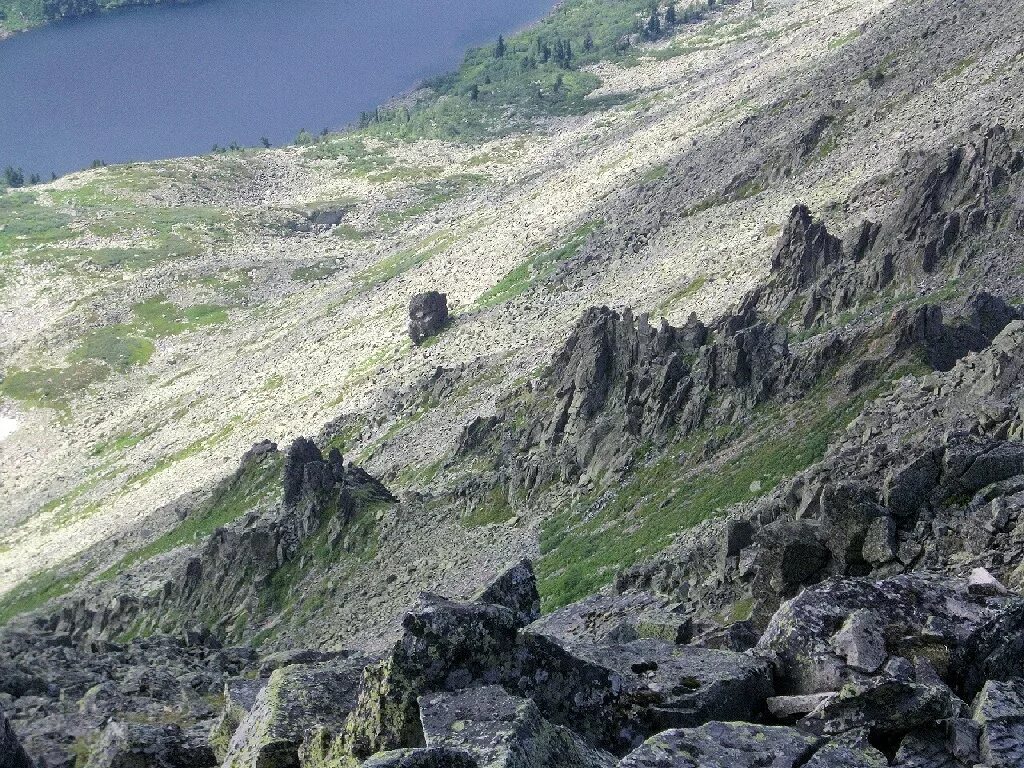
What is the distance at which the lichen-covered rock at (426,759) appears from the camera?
37.0 feet

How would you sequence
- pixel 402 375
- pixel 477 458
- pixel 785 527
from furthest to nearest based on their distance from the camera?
pixel 402 375
pixel 477 458
pixel 785 527

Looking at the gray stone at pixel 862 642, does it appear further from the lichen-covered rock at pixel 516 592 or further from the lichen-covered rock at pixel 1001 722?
the lichen-covered rock at pixel 516 592

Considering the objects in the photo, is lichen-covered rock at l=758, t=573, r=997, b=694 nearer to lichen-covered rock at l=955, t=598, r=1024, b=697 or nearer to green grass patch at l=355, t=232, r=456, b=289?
lichen-covered rock at l=955, t=598, r=1024, b=697

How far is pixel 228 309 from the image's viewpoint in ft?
593

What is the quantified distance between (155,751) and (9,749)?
97.5 inches

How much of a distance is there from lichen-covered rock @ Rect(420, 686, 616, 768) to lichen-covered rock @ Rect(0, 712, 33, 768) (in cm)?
866

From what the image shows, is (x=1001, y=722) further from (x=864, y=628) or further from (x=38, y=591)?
(x=38, y=591)

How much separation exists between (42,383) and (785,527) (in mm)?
152387

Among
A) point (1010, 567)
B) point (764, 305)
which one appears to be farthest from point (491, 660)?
point (764, 305)

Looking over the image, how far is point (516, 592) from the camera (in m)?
18.6

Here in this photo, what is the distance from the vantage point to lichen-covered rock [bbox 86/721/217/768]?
17781 millimetres

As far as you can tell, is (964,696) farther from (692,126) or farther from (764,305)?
(692,126)

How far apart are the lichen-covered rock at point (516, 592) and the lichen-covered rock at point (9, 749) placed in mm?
7687

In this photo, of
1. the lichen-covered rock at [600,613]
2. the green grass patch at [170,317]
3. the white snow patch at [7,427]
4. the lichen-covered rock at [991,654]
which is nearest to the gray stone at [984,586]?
the lichen-covered rock at [991,654]
